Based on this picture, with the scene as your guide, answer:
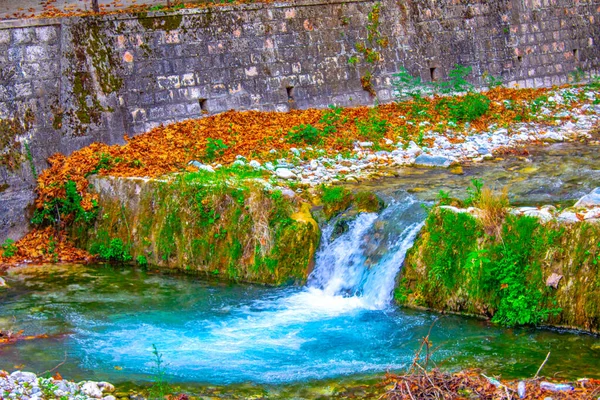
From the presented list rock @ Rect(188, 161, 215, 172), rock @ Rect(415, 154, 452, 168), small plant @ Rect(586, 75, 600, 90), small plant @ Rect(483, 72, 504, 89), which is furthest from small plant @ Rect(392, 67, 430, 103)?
rock @ Rect(188, 161, 215, 172)

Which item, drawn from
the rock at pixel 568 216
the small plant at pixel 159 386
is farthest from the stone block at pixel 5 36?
the rock at pixel 568 216

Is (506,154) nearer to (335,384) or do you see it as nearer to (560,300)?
(560,300)

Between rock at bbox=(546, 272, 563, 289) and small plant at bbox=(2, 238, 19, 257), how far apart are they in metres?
7.14

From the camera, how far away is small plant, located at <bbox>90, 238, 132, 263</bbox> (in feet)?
35.3

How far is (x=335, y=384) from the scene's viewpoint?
252 inches

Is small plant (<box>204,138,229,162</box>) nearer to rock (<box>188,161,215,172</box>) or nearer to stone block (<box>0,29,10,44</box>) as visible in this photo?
rock (<box>188,161,215,172</box>)

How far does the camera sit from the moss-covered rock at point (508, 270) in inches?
287

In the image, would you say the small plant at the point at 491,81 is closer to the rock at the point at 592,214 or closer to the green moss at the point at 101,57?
the green moss at the point at 101,57

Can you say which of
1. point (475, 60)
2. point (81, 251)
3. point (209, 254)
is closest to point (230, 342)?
point (209, 254)

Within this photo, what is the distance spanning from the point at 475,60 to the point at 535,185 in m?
6.60

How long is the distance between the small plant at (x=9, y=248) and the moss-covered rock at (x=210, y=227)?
0.90 meters

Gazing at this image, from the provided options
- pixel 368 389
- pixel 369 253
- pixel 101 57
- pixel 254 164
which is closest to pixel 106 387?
pixel 368 389

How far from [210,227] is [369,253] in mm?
2173

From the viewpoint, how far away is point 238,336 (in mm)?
7750
